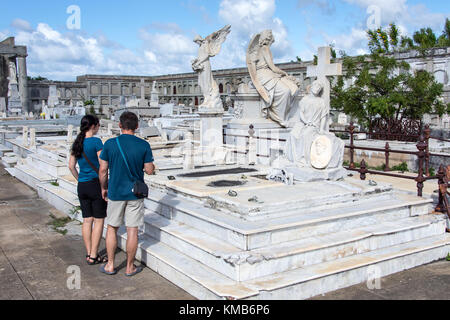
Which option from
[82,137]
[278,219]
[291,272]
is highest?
[82,137]

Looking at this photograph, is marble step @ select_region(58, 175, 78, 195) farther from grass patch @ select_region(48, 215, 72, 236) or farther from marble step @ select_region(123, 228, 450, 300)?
marble step @ select_region(123, 228, 450, 300)

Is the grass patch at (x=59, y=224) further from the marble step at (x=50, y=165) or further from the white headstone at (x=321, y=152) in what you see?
the white headstone at (x=321, y=152)

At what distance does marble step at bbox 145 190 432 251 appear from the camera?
5668 millimetres

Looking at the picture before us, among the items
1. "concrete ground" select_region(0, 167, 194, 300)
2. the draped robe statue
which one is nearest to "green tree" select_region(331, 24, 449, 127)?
the draped robe statue

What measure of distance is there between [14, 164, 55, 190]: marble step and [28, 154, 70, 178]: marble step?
14 cm

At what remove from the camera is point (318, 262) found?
18.6 ft

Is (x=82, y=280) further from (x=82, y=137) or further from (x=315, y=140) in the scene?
(x=315, y=140)

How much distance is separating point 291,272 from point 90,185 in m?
2.78

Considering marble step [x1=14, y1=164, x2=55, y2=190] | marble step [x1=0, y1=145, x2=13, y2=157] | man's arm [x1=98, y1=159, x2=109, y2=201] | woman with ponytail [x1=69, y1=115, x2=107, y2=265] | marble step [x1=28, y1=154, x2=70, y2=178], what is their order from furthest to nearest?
marble step [x1=0, y1=145, x2=13, y2=157] < marble step [x1=14, y1=164, x2=55, y2=190] < marble step [x1=28, y1=154, x2=70, y2=178] < woman with ponytail [x1=69, y1=115, x2=107, y2=265] < man's arm [x1=98, y1=159, x2=109, y2=201]

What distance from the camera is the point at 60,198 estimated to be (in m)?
9.41

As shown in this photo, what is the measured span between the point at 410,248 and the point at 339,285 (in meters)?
1.48

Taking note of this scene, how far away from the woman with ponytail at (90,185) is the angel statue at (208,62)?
7710 mm

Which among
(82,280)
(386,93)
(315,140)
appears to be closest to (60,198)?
(82,280)
